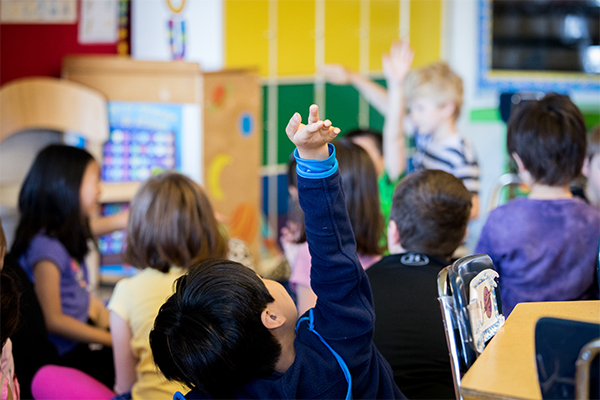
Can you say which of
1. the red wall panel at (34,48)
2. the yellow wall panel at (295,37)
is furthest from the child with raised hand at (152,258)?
the yellow wall panel at (295,37)

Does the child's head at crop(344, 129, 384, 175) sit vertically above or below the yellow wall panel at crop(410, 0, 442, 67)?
below

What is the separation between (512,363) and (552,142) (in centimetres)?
103

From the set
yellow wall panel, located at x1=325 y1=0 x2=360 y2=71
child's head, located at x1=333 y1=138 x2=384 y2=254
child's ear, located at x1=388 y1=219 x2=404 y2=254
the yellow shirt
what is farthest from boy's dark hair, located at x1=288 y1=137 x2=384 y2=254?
yellow wall panel, located at x1=325 y1=0 x2=360 y2=71

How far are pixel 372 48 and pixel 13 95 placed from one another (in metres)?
2.96

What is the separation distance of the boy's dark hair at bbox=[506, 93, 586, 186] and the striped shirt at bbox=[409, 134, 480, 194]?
0.52m

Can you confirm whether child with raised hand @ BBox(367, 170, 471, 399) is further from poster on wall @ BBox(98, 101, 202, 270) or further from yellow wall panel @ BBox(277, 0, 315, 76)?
yellow wall panel @ BBox(277, 0, 315, 76)

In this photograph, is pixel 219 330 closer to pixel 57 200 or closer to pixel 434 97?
pixel 57 200

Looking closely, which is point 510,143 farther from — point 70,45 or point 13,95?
point 70,45

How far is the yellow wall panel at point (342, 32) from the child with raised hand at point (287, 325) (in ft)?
13.1

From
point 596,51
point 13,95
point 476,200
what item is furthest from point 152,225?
point 596,51

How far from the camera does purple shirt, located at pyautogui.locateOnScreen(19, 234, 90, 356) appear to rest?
72.7 inches

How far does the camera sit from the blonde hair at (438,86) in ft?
8.37

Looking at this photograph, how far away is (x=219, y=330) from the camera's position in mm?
952

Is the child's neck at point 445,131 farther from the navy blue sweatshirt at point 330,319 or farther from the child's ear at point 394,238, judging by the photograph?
the navy blue sweatshirt at point 330,319
